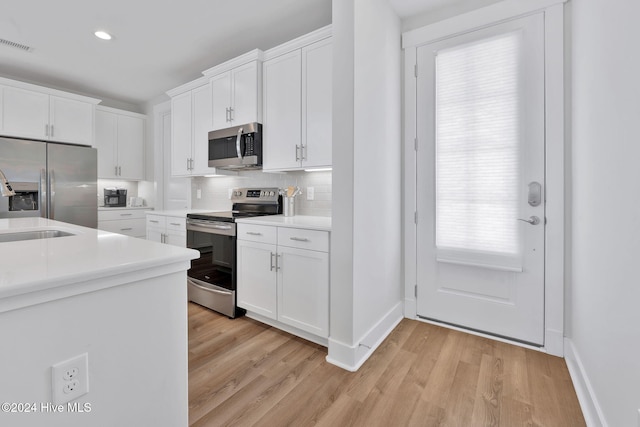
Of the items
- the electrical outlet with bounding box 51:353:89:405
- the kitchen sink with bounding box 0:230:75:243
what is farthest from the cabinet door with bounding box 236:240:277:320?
the electrical outlet with bounding box 51:353:89:405

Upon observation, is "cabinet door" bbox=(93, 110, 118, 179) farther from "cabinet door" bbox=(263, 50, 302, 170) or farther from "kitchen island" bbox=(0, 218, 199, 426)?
"kitchen island" bbox=(0, 218, 199, 426)

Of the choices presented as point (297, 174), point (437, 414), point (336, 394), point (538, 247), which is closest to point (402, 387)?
point (437, 414)

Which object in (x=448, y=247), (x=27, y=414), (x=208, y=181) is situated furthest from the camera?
(x=208, y=181)

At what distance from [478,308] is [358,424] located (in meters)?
1.38

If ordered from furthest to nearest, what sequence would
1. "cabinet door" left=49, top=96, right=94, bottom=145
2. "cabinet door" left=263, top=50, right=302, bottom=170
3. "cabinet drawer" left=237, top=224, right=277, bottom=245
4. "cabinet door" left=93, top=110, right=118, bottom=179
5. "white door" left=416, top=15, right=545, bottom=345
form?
"cabinet door" left=93, top=110, right=118, bottom=179 → "cabinet door" left=49, top=96, right=94, bottom=145 → "cabinet door" left=263, top=50, right=302, bottom=170 → "cabinet drawer" left=237, top=224, right=277, bottom=245 → "white door" left=416, top=15, right=545, bottom=345

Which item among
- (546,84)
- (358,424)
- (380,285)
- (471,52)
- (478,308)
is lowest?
(358,424)

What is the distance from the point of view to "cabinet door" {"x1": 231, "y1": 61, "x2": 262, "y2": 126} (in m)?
2.75

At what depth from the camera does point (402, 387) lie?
5.49ft

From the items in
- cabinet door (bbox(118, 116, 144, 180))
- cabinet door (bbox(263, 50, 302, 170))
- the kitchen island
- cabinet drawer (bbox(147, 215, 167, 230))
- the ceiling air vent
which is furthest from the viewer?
cabinet door (bbox(118, 116, 144, 180))

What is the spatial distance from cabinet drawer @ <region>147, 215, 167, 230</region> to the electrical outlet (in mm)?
2731

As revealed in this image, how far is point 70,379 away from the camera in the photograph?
71 centimetres

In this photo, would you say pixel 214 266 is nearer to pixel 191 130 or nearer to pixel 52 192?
pixel 191 130

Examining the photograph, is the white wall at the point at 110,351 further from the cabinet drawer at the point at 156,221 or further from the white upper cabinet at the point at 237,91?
the cabinet drawer at the point at 156,221

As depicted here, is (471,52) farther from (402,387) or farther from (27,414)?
(27,414)
